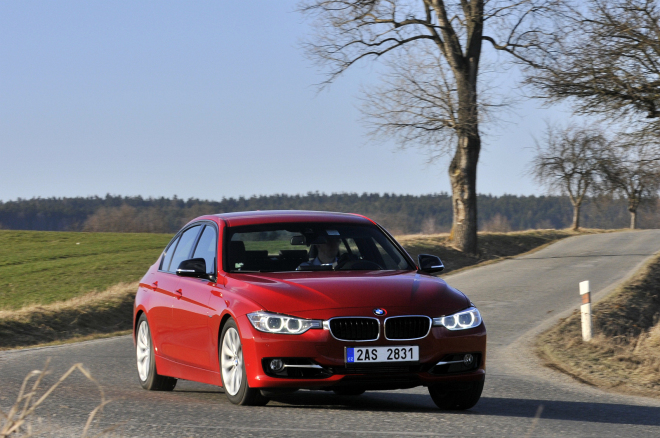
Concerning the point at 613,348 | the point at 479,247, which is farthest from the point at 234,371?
the point at 479,247

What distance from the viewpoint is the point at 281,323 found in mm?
6250

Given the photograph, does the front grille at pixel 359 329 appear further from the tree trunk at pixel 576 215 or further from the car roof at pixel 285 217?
the tree trunk at pixel 576 215

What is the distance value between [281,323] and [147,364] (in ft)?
8.87

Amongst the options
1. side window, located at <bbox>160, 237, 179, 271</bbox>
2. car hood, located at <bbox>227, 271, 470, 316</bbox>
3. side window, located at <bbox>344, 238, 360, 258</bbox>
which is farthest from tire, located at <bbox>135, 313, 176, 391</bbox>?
side window, located at <bbox>344, 238, 360, 258</bbox>

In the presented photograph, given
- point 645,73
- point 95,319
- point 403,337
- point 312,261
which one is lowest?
point 95,319

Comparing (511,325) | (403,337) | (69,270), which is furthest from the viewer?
(69,270)

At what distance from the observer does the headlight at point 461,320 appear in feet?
21.1

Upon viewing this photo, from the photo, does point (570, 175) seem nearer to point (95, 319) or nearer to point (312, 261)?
point (95, 319)

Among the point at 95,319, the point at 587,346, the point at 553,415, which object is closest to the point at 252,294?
the point at 553,415

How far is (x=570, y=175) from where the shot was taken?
2532 inches

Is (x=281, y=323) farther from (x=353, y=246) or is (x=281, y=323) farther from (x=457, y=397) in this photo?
(x=353, y=246)

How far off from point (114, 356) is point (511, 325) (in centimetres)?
660

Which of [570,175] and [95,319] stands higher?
[570,175]

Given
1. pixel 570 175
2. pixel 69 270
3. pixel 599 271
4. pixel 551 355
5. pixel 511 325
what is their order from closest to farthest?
pixel 551 355
pixel 511 325
pixel 599 271
pixel 69 270
pixel 570 175
